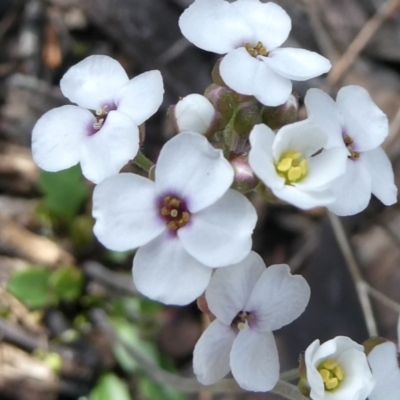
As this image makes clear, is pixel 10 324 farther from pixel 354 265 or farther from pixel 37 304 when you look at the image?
pixel 354 265

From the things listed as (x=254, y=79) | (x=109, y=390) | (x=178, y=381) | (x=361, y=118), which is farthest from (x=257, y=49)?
(x=109, y=390)

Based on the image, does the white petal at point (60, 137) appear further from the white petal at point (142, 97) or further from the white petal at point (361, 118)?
the white petal at point (361, 118)

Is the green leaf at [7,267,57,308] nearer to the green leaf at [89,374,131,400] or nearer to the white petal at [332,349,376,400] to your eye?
the green leaf at [89,374,131,400]

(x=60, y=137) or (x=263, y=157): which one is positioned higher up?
(x=263, y=157)

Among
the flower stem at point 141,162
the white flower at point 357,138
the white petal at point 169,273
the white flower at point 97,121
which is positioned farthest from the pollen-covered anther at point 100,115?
the white flower at point 357,138

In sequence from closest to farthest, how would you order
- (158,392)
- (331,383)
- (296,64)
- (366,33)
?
(331,383) → (296,64) → (158,392) → (366,33)

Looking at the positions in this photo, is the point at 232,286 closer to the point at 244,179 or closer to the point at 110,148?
the point at 244,179
